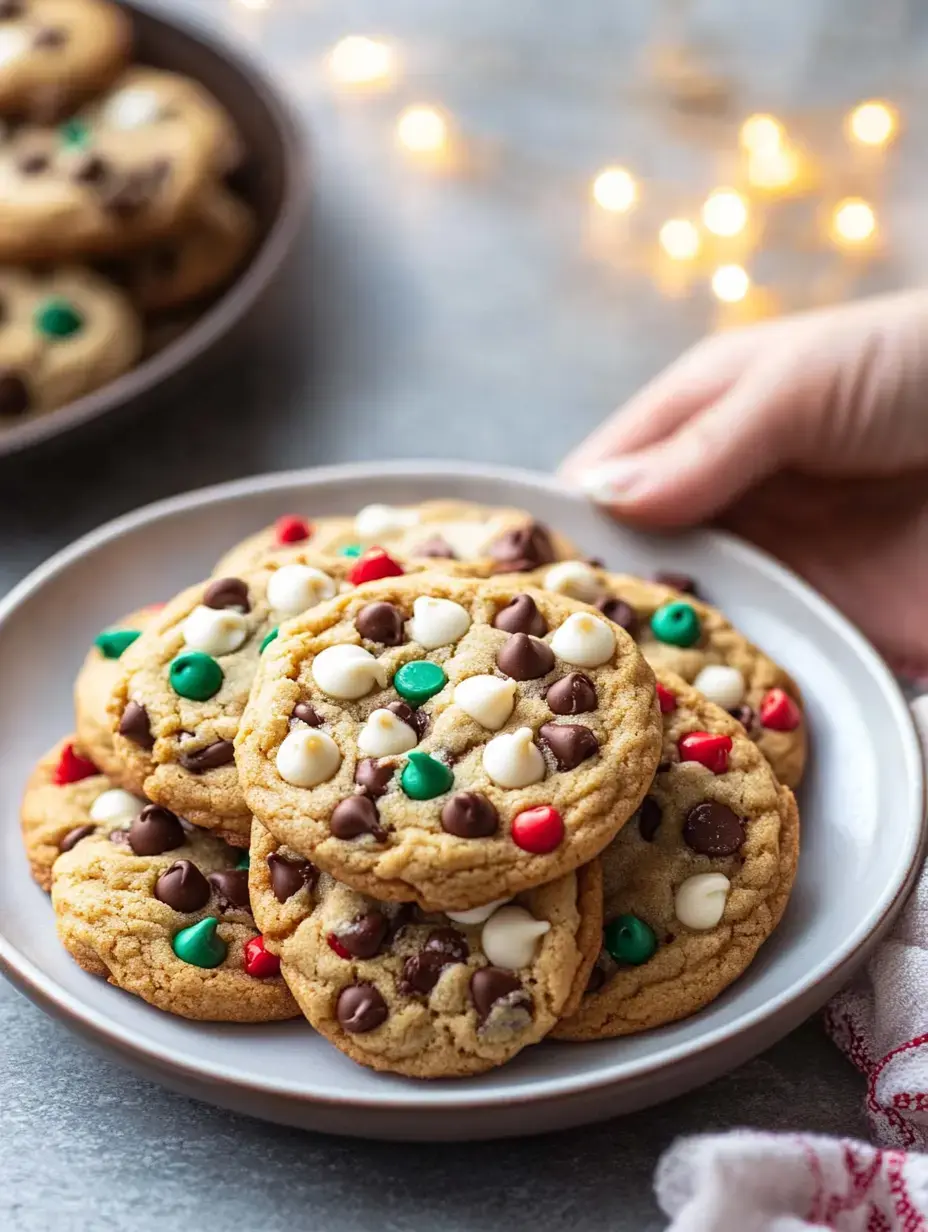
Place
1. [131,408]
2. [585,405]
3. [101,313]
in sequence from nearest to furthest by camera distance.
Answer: [131,408] → [101,313] → [585,405]

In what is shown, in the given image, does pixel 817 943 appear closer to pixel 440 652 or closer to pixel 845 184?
pixel 440 652

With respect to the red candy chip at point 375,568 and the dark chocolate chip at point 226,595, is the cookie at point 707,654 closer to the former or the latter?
the red candy chip at point 375,568

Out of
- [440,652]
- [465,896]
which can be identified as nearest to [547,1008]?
[465,896]

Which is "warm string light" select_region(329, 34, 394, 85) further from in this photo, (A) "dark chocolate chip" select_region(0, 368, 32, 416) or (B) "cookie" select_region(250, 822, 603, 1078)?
(B) "cookie" select_region(250, 822, 603, 1078)

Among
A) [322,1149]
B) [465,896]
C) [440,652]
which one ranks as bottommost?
[322,1149]

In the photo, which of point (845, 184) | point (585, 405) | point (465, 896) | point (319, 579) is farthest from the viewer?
point (845, 184)

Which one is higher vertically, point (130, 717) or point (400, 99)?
point (400, 99)
